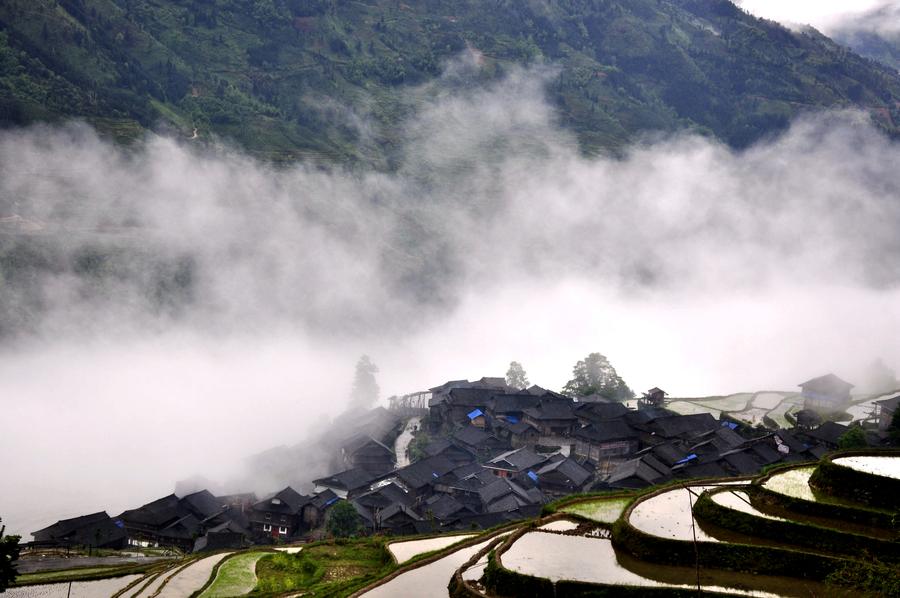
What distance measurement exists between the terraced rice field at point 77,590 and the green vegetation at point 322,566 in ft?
20.3

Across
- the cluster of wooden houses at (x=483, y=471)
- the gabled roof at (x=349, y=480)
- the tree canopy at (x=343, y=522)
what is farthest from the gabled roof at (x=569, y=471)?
the tree canopy at (x=343, y=522)

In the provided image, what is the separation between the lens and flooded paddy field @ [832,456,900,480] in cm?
2617

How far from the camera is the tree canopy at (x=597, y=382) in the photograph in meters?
76.8

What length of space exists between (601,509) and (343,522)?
2233 centimetres

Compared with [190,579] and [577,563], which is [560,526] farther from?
[190,579]

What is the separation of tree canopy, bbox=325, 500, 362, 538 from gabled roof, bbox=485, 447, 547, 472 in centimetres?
1344

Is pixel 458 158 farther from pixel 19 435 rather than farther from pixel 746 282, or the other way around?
pixel 19 435

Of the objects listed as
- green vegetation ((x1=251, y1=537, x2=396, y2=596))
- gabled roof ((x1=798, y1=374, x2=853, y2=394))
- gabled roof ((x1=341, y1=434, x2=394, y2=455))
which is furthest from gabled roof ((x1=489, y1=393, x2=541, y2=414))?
green vegetation ((x1=251, y1=537, x2=396, y2=596))

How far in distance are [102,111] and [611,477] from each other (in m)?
130

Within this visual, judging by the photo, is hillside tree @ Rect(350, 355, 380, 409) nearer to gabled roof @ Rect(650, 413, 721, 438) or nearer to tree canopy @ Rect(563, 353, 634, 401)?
tree canopy @ Rect(563, 353, 634, 401)

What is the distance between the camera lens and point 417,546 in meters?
33.2

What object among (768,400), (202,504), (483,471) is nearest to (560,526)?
(483,471)

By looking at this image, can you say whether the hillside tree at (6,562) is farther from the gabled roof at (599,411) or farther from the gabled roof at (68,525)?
the gabled roof at (599,411)

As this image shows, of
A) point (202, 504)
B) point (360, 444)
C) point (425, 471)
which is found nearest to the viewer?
point (202, 504)
